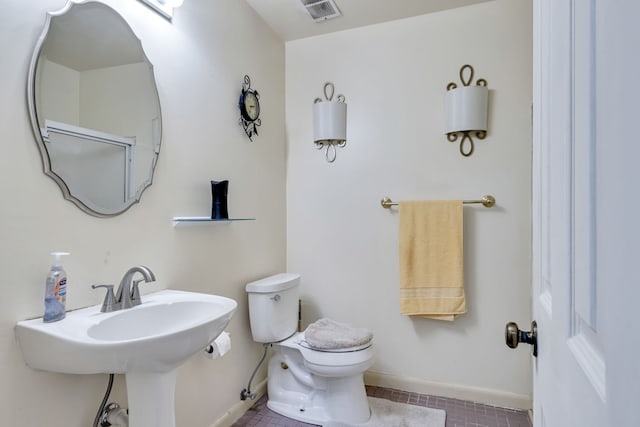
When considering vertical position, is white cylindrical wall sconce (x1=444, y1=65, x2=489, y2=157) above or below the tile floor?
above

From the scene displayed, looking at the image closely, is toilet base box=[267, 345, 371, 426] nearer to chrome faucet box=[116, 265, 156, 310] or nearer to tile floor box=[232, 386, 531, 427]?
tile floor box=[232, 386, 531, 427]

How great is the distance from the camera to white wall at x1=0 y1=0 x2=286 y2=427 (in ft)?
3.40

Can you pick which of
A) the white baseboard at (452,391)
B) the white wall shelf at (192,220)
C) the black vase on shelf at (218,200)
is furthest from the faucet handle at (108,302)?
the white baseboard at (452,391)

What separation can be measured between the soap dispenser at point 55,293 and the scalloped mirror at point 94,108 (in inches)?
8.9

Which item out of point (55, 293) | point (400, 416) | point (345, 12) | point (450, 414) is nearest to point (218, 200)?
point (55, 293)

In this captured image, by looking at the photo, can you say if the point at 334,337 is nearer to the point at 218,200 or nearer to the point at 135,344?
the point at 218,200

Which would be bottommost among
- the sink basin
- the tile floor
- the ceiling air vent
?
the tile floor

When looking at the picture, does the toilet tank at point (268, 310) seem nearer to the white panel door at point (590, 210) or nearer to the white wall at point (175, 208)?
the white wall at point (175, 208)

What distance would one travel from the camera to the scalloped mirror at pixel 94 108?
1.12 m

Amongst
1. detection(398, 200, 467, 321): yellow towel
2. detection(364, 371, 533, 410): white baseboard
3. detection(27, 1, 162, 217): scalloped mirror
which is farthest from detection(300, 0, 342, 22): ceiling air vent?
detection(364, 371, 533, 410): white baseboard

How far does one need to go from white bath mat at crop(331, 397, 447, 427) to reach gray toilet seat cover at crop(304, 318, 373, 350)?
432 millimetres

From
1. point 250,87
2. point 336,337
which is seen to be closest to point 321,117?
point 250,87

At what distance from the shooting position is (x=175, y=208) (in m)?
1.61

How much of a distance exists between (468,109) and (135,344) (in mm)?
1984
